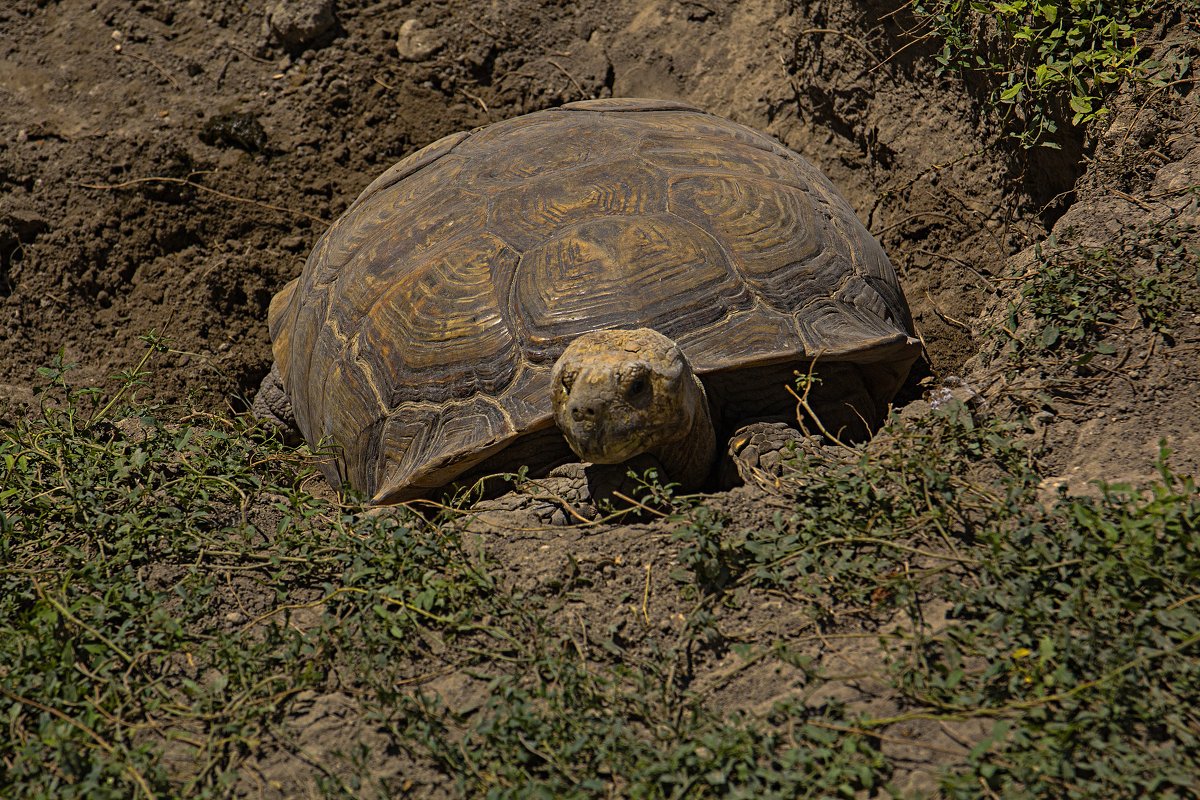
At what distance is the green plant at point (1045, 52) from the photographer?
163 inches

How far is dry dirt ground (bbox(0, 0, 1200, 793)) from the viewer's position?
3.81 metres

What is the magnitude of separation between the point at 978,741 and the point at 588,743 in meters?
0.91

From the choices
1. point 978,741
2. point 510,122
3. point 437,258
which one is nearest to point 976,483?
point 978,741

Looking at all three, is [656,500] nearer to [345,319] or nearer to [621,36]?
[345,319]

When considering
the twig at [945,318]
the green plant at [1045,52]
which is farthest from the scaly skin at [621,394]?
the green plant at [1045,52]

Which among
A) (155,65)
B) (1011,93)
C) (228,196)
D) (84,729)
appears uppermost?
(1011,93)

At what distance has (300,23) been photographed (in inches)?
246

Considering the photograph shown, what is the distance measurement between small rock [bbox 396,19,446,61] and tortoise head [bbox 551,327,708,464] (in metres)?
3.84

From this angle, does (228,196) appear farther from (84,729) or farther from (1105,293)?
(1105,293)

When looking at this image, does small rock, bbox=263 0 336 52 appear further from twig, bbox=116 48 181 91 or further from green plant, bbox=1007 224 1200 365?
green plant, bbox=1007 224 1200 365

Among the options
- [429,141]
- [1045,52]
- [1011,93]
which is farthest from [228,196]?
[1045,52]

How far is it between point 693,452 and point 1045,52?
2.48 metres

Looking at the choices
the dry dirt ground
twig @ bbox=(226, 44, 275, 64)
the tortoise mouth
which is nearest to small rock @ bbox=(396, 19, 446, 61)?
the dry dirt ground

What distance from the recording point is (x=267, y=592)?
9.79 feet
